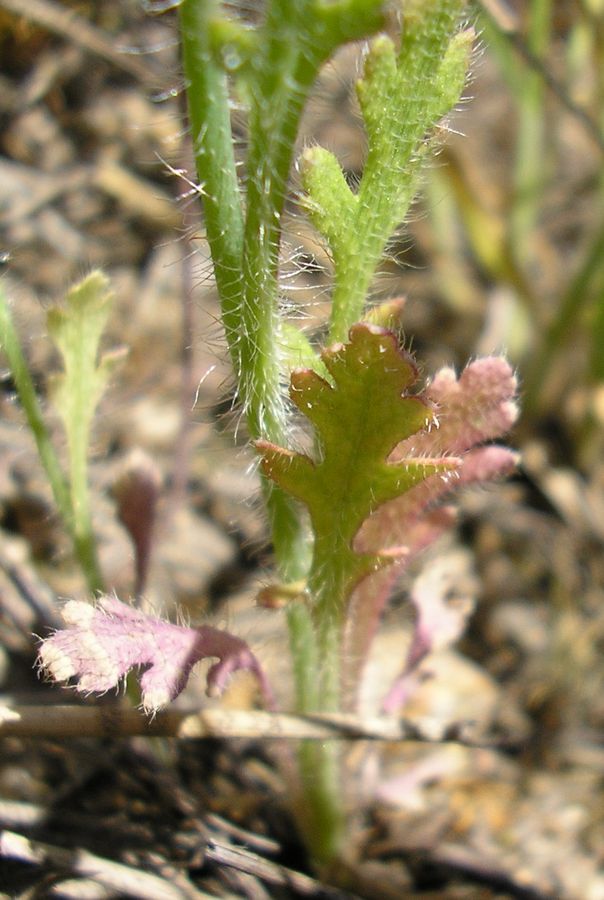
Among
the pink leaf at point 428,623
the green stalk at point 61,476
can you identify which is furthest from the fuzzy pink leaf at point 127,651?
the pink leaf at point 428,623

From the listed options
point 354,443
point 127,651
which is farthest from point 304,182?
point 127,651

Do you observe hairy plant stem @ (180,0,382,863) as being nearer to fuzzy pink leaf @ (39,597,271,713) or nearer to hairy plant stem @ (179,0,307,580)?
hairy plant stem @ (179,0,307,580)

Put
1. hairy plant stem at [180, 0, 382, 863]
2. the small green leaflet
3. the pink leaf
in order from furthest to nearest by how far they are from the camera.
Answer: the pink leaf < the small green leaflet < hairy plant stem at [180, 0, 382, 863]

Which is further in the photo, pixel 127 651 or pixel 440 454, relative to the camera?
pixel 440 454

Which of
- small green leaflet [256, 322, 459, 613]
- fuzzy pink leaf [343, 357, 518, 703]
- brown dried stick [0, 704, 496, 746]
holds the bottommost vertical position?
brown dried stick [0, 704, 496, 746]

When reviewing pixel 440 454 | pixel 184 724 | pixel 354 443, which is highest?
pixel 440 454

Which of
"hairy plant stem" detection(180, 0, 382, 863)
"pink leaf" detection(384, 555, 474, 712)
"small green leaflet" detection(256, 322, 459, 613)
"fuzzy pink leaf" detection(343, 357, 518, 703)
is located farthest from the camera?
"pink leaf" detection(384, 555, 474, 712)

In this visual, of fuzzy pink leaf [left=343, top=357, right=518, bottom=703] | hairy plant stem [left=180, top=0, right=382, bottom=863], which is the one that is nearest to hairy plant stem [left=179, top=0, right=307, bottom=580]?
hairy plant stem [left=180, top=0, right=382, bottom=863]

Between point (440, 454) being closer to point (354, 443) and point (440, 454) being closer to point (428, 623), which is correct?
point (354, 443)
